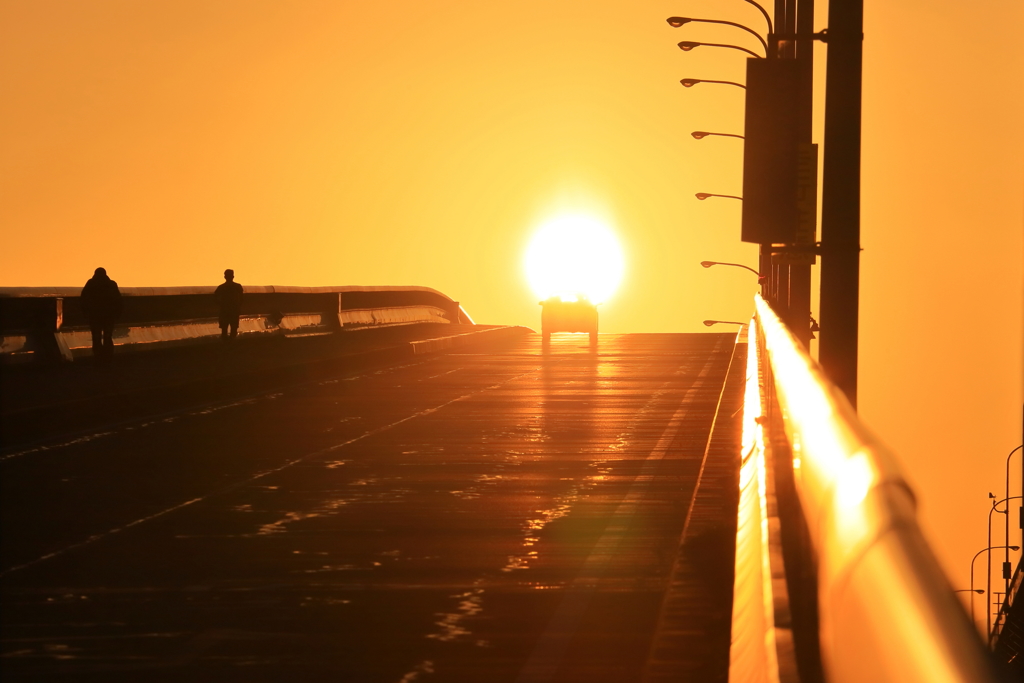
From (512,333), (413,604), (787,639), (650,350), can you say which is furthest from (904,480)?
(512,333)

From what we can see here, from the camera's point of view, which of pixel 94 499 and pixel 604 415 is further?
pixel 604 415

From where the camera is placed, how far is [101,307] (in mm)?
29844

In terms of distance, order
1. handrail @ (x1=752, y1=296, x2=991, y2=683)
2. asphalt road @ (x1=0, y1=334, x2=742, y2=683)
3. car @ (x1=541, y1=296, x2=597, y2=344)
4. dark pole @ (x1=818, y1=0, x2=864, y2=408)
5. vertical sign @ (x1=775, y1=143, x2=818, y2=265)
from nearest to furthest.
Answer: handrail @ (x1=752, y1=296, x2=991, y2=683) → asphalt road @ (x1=0, y1=334, x2=742, y2=683) → dark pole @ (x1=818, y1=0, x2=864, y2=408) → vertical sign @ (x1=775, y1=143, x2=818, y2=265) → car @ (x1=541, y1=296, x2=597, y2=344)

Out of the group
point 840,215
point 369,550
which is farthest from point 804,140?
point 369,550

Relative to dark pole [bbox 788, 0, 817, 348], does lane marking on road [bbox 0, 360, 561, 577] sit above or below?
below

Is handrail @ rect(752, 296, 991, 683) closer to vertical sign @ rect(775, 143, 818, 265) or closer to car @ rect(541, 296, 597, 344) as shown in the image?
vertical sign @ rect(775, 143, 818, 265)

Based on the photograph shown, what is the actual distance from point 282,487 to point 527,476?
2550 millimetres

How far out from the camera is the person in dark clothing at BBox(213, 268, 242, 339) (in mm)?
36719

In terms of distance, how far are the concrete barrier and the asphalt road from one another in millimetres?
7316

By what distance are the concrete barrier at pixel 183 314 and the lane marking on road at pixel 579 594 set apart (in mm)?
15422

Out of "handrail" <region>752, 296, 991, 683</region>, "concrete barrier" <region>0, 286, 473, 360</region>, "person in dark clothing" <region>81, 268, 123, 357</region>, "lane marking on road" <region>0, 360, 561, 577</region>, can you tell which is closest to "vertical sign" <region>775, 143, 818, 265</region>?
"lane marking on road" <region>0, 360, 561, 577</region>

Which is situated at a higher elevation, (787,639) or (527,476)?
(787,639)

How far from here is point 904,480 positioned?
183 centimetres

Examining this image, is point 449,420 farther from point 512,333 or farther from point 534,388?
point 512,333
